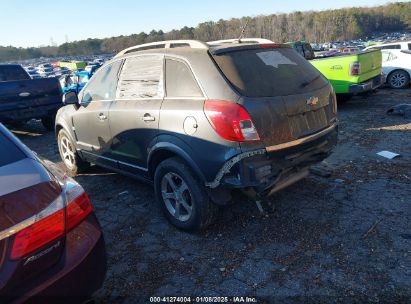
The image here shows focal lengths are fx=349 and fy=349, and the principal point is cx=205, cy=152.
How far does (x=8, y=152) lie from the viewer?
235 cm

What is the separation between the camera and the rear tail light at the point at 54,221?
185cm

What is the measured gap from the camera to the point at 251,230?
361cm

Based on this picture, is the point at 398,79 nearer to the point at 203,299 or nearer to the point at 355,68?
the point at 355,68

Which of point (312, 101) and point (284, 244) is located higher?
point (312, 101)

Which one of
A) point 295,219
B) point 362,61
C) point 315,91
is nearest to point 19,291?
point 295,219

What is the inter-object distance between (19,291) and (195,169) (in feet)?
5.86

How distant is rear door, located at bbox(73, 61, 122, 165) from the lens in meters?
4.45

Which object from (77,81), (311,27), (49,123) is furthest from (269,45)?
(311,27)

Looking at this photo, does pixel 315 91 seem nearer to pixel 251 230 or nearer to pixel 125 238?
pixel 251 230

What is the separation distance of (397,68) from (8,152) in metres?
12.4

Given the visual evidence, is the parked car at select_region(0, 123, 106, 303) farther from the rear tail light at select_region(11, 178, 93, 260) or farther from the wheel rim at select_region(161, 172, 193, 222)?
the wheel rim at select_region(161, 172, 193, 222)

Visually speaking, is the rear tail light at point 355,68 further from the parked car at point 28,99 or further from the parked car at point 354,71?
the parked car at point 28,99

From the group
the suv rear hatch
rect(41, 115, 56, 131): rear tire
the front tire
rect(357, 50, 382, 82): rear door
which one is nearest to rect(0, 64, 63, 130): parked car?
rect(41, 115, 56, 131): rear tire

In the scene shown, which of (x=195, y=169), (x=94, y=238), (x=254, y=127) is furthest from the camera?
(x=195, y=169)
